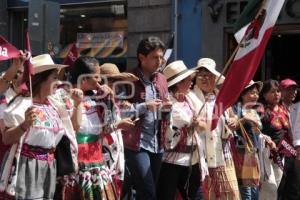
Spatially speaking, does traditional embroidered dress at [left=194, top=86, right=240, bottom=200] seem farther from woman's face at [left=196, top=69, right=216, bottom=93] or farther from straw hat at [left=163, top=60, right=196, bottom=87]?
straw hat at [left=163, top=60, right=196, bottom=87]

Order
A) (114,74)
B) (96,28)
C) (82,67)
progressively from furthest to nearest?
(96,28)
(114,74)
(82,67)

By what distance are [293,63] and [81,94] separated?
7.83 meters

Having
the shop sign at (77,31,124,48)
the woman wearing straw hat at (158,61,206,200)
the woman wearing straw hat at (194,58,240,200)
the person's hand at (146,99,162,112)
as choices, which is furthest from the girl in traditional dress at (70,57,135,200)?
the shop sign at (77,31,124,48)

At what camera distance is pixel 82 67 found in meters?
5.23

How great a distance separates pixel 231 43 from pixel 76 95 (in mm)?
7425

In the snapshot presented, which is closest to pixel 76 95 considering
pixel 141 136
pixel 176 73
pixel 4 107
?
pixel 4 107

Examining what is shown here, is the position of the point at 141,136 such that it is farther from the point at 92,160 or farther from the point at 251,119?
the point at 251,119

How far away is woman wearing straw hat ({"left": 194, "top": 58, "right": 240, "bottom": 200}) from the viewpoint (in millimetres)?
6328

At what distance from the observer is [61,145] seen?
4.81 metres

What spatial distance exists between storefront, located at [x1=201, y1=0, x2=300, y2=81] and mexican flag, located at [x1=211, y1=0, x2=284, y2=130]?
6067mm

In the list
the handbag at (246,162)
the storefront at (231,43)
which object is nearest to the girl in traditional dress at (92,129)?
the handbag at (246,162)

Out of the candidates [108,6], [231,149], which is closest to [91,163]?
[231,149]

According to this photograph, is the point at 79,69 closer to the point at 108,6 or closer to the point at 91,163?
the point at 91,163

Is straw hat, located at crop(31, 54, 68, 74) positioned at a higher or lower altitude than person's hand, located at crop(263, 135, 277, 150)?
higher
